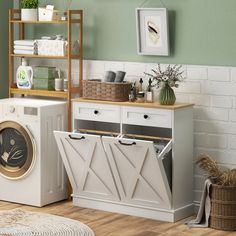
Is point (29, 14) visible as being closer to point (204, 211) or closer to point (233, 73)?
point (233, 73)

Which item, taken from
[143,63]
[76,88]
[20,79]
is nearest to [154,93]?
[143,63]

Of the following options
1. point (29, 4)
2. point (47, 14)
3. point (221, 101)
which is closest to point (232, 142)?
point (221, 101)

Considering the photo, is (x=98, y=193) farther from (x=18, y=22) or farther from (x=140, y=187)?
(x=18, y=22)

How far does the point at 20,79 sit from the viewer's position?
23.4 feet

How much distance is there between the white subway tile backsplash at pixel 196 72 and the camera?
20.6ft

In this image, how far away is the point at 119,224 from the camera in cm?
605

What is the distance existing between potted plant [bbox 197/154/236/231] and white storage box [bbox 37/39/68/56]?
1752 millimetres

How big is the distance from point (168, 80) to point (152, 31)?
52cm

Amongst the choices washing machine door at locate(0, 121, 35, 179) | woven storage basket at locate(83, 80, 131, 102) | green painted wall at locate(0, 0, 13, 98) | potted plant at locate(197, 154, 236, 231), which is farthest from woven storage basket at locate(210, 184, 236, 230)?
green painted wall at locate(0, 0, 13, 98)

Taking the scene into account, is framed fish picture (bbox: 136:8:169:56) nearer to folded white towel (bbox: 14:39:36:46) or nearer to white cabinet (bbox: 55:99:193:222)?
white cabinet (bbox: 55:99:193:222)

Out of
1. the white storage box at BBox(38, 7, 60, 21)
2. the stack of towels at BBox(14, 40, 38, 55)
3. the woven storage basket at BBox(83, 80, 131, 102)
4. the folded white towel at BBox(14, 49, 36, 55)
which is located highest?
the white storage box at BBox(38, 7, 60, 21)

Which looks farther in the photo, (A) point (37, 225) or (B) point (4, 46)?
Result: (B) point (4, 46)

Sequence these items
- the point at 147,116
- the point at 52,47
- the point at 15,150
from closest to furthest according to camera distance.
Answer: the point at 147,116
the point at 15,150
the point at 52,47

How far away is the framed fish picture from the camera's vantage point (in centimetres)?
634
